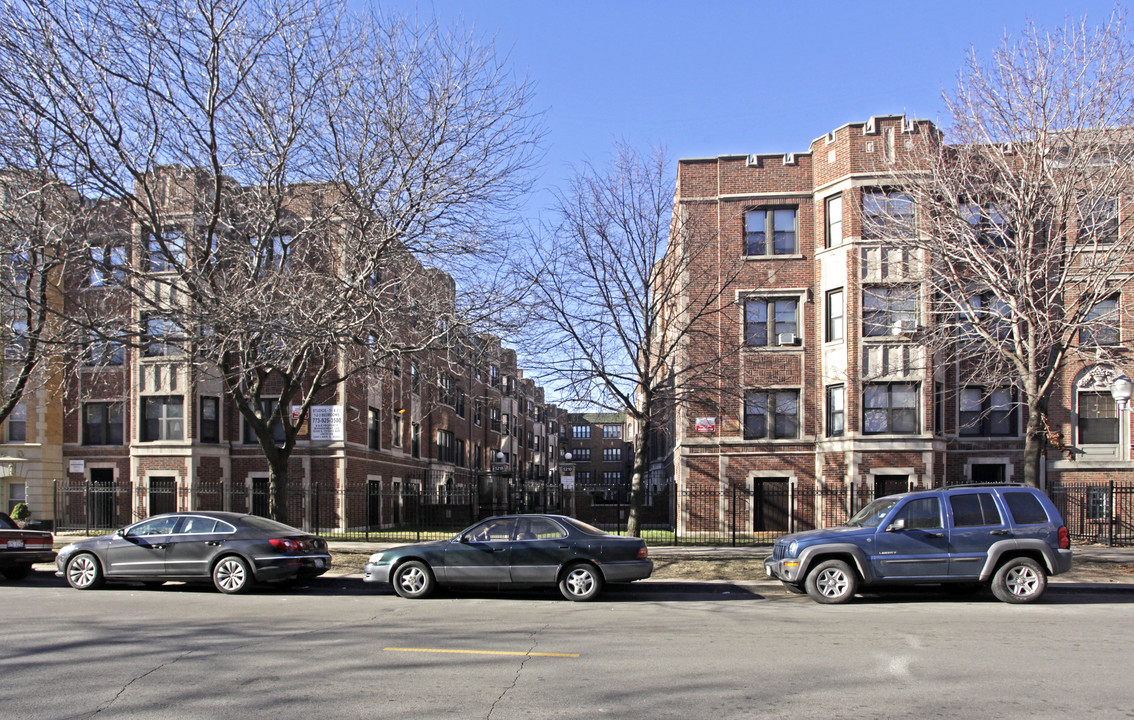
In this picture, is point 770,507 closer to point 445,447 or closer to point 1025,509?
point 1025,509

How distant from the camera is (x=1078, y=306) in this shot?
1598 centimetres

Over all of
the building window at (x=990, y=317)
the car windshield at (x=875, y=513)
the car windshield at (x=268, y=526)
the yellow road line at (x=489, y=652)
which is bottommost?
the yellow road line at (x=489, y=652)

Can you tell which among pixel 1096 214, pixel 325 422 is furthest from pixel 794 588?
pixel 325 422

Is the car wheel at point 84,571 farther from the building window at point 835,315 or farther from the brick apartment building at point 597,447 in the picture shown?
the brick apartment building at point 597,447

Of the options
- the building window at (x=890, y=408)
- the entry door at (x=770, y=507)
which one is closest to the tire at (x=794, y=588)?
the building window at (x=890, y=408)

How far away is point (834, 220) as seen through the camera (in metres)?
26.9

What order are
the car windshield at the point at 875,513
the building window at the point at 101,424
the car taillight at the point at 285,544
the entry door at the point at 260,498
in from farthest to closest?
the building window at the point at 101,424 → the entry door at the point at 260,498 → the car taillight at the point at 285,544 → the car windshield at the point at 875,513

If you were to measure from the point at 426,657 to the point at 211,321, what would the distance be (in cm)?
852

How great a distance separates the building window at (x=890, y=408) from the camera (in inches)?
1016

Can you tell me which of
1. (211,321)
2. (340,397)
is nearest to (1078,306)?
(211,321)

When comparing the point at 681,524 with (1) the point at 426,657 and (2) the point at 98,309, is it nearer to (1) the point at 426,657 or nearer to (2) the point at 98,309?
(2) the point at 98,309

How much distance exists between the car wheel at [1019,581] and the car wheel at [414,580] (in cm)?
832

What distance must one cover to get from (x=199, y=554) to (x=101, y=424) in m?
20.9

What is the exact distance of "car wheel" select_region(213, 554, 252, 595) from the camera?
45.8 feet
